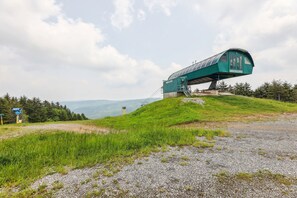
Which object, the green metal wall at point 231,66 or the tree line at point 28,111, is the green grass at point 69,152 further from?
the tree line at point 28,111

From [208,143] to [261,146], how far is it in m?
2.10

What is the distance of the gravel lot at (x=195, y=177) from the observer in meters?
3.78

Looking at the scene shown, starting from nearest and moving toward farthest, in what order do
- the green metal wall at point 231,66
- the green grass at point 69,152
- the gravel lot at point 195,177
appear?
1. the gravel lot at point 195,177
2. the green grass at point 69,152
3. the green metal wall at point 231,66

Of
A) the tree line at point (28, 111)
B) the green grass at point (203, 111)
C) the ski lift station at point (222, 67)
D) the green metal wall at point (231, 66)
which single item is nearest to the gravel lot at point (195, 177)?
the green grass at point (203, 111)

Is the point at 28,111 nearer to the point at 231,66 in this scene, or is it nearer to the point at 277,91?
the point at 231,66

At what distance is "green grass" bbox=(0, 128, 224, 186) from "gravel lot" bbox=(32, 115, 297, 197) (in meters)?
0.72

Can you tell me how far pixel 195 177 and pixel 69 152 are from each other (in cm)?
501

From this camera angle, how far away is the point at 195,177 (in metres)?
4.45

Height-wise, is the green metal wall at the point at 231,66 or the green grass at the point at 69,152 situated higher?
the green metal wall at the point at 231,66

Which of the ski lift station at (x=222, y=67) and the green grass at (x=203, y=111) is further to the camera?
the ski lift station at (x=222, y=67)

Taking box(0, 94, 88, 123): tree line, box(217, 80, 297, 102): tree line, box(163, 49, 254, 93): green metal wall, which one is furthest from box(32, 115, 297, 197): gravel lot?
box(0, 94, 88, 123): tree line

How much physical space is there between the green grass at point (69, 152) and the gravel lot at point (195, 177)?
0.72 m

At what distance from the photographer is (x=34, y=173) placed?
500cm

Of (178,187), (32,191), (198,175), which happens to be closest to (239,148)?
(198,175)
